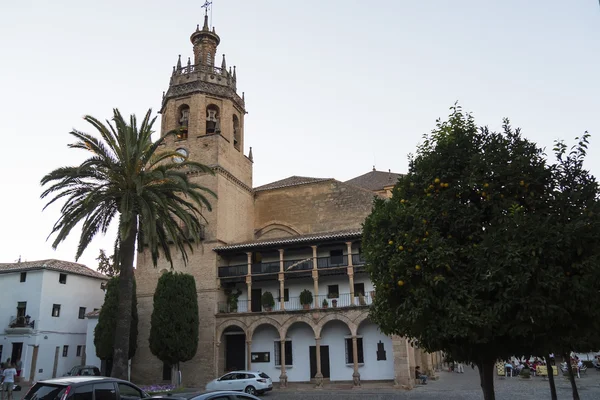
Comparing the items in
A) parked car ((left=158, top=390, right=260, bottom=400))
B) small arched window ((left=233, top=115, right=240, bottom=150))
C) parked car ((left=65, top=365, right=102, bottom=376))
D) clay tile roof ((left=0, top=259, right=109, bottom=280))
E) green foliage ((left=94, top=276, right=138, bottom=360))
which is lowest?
parked car ((left=65, top=365, right=102, bottom=376))

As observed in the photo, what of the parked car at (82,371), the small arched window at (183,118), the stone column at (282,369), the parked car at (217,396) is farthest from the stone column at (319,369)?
the parked car at (217,396)

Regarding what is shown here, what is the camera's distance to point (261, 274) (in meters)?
28.8

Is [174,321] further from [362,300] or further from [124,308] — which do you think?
[362,300]

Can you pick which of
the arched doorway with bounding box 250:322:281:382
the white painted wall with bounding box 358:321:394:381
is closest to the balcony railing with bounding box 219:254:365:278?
the arched doorway with bounding box 250:322:281:382

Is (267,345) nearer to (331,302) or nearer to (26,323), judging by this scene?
(331,302)

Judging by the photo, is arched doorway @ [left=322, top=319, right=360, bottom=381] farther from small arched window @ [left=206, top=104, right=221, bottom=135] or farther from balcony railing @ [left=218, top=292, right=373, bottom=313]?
small arched window @ [left=206, top=104, right=221, bottom=135]

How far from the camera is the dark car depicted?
8.80 metres

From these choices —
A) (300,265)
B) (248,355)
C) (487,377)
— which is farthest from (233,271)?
(487,377)

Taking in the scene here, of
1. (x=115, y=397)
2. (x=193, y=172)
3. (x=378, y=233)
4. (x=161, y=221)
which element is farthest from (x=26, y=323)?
(x=378, y=233)

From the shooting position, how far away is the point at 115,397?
981 cm

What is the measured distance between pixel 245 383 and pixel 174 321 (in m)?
6.15

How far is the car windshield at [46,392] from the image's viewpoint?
8.76m

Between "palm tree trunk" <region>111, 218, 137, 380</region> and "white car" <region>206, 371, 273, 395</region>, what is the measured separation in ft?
19.6

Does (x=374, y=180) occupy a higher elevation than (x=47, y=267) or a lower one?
higher
